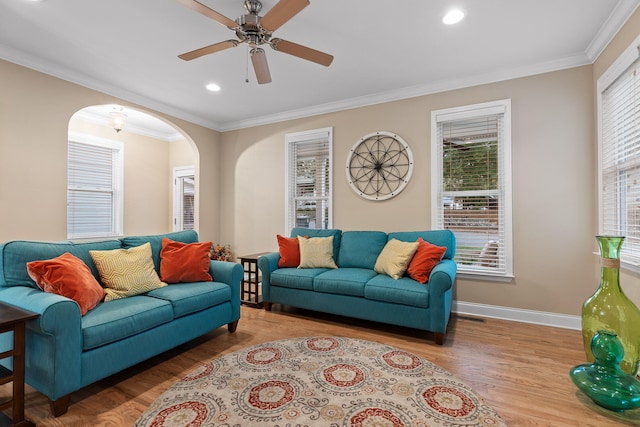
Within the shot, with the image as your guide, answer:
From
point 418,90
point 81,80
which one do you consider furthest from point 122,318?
point 418,90

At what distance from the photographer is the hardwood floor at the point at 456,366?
1798 millimetres

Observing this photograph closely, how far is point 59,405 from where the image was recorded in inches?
70.3

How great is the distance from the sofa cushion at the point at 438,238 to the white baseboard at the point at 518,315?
26.9 inches

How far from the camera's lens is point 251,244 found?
202 inches

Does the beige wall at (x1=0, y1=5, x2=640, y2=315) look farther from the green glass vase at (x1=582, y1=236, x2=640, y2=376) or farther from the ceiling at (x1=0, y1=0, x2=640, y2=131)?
the green glass vase at (x1=582, y1=236, x2=640, y2=376)

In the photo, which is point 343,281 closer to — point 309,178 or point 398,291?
point 398,291

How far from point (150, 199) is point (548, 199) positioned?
627 centimetres

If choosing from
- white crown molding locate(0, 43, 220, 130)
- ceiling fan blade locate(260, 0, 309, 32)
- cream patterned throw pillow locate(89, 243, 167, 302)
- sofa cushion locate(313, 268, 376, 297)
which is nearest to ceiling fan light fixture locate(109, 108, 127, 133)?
white crown molding locate(0, 43, 220, 130)

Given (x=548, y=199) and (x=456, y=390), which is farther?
(x=548, y=199)

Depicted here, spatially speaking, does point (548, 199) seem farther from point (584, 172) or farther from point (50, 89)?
point (50, 89)

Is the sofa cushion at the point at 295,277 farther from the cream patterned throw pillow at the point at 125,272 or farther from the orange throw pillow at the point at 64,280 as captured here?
the orange throw pillow at the point at 64,280

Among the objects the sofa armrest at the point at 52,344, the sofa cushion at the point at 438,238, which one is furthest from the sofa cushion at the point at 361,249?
the sofa armrest at the point at 52,344

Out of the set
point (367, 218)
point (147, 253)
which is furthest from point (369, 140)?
point (147, 253)

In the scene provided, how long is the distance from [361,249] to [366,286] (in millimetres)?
738
